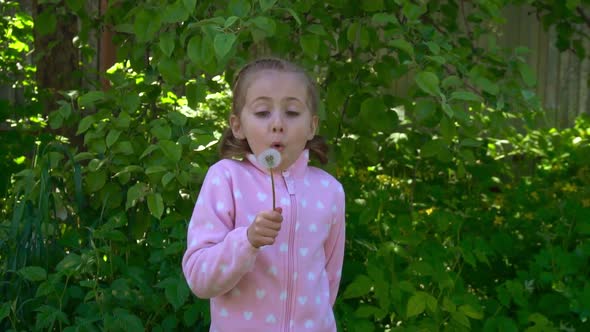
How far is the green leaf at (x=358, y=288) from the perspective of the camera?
11.1ft

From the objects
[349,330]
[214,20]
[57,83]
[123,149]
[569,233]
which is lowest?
[349,330]

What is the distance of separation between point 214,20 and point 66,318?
105cm

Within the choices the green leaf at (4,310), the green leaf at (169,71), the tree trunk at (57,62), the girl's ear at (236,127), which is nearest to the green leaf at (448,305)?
the green leaf at (169,71)

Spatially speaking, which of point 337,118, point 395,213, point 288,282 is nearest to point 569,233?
point 395,213

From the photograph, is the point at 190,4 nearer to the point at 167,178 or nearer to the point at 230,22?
the point at 230,22

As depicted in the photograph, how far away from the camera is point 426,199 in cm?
504

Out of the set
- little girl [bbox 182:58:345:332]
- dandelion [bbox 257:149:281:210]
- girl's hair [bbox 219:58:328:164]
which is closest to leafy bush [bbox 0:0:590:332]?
girl's hair [bbox 219:58:328:164]

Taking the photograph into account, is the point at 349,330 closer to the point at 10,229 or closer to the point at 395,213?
the point at 395,213

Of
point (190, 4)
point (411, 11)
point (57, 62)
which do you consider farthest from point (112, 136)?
point (57, 62)

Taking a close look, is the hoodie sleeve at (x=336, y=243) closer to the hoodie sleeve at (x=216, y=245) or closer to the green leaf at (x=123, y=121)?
the hoodie sleeve at (x=216, y=245)

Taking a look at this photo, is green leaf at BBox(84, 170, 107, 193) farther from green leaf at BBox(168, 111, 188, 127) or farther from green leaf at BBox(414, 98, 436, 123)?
green leaf at BBox(414, 98, 436, 123)

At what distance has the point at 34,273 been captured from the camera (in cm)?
329

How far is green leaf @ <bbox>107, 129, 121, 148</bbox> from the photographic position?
3.62 metres

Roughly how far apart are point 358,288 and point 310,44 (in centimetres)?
85
